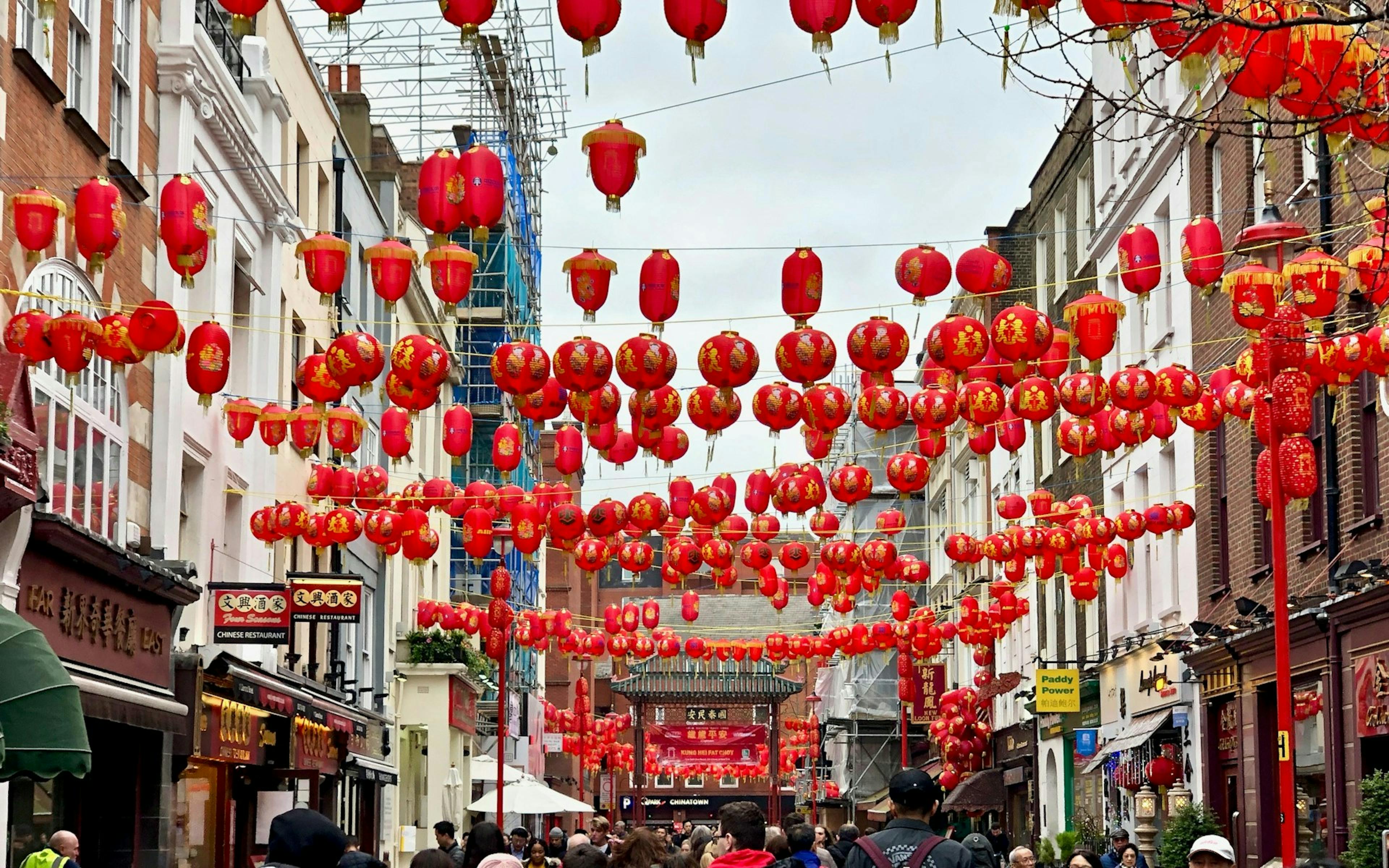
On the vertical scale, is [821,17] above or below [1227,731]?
above

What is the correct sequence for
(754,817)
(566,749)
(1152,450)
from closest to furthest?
(754,817) → (1152,450) → (566,749)

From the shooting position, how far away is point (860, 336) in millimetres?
18438

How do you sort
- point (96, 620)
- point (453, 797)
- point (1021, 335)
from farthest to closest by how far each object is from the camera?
point (453, 797) < point (96, 620) < point (1021, 335)

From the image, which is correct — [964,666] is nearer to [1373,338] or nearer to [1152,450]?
[1152,450]

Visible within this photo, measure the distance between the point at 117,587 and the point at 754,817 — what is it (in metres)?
11.0

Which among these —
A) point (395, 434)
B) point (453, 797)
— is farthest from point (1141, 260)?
point (453, 797)

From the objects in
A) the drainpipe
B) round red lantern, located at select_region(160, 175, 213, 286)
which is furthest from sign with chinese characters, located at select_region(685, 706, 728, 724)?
round red lantern, located at select_region(160, 175, 213, 286)

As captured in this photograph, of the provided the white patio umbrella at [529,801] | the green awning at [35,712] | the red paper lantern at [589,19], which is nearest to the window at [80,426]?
the green awning at [35,712]

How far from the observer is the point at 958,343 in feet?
60.6

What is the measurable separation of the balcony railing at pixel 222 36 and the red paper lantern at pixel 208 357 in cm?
703

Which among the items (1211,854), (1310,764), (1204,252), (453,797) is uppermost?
(1204,252)

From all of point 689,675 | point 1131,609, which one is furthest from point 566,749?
point 1131,609

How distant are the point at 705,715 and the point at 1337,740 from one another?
240ft

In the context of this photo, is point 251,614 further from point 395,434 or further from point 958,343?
point 958,343
